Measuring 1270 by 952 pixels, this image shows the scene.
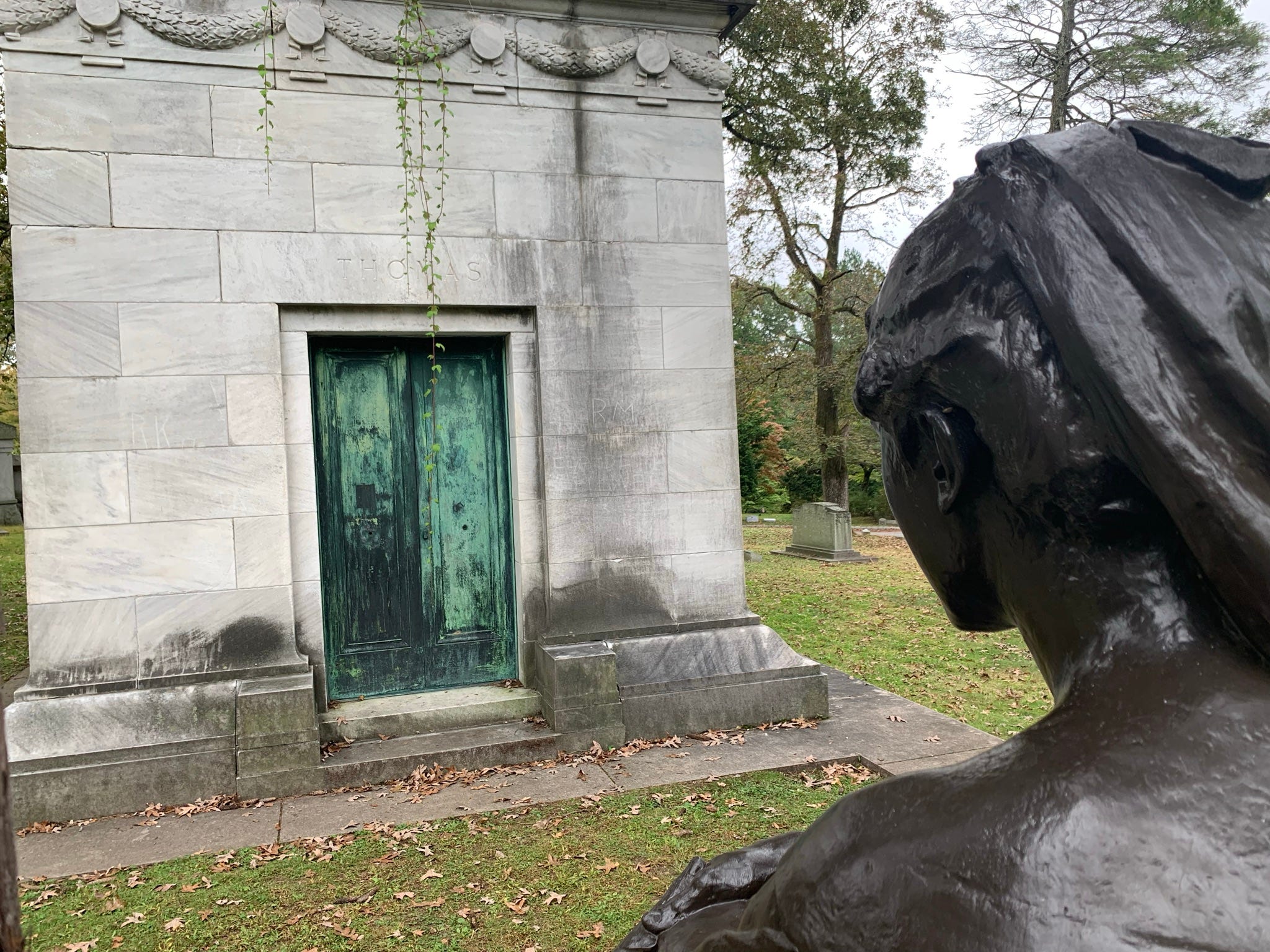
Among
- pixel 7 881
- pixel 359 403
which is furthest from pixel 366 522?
pixel 7 881

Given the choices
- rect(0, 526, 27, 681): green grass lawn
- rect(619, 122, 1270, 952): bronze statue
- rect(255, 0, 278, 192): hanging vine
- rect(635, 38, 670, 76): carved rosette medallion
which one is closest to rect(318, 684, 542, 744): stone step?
rect(0, 526, 27, 681): green grass lawn

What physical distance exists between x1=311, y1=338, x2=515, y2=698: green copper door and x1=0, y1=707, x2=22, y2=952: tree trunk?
5197 mm

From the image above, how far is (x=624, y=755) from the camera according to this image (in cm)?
624

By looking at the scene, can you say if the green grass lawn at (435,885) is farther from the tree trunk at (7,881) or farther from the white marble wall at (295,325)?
the tree trunk at (7,881)

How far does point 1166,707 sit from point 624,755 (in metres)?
5.56

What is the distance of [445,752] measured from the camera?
19.7 ft

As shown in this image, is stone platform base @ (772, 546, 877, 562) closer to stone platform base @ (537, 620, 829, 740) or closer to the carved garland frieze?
stone platform base @ (537, 620, 829, 740)

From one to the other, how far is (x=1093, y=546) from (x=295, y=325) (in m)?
6.04

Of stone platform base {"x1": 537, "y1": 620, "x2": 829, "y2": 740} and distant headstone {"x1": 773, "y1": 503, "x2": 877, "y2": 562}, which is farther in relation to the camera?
distant headstone {"x1": 773, "y1": 503, "x2": 877, "y2": 562}

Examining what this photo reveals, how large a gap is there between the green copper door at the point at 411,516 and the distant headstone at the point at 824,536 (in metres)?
13.0

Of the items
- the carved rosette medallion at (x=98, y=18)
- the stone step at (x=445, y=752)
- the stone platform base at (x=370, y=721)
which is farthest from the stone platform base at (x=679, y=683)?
the carved rosette medallion at (x=98, y=18)

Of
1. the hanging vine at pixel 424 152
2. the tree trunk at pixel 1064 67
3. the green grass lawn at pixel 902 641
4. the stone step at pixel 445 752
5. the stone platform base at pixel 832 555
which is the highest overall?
the tree trunk at pixel 1064 67

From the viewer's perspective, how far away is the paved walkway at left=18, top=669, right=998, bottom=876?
196 inches

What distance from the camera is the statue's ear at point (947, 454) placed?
45.8 inches
